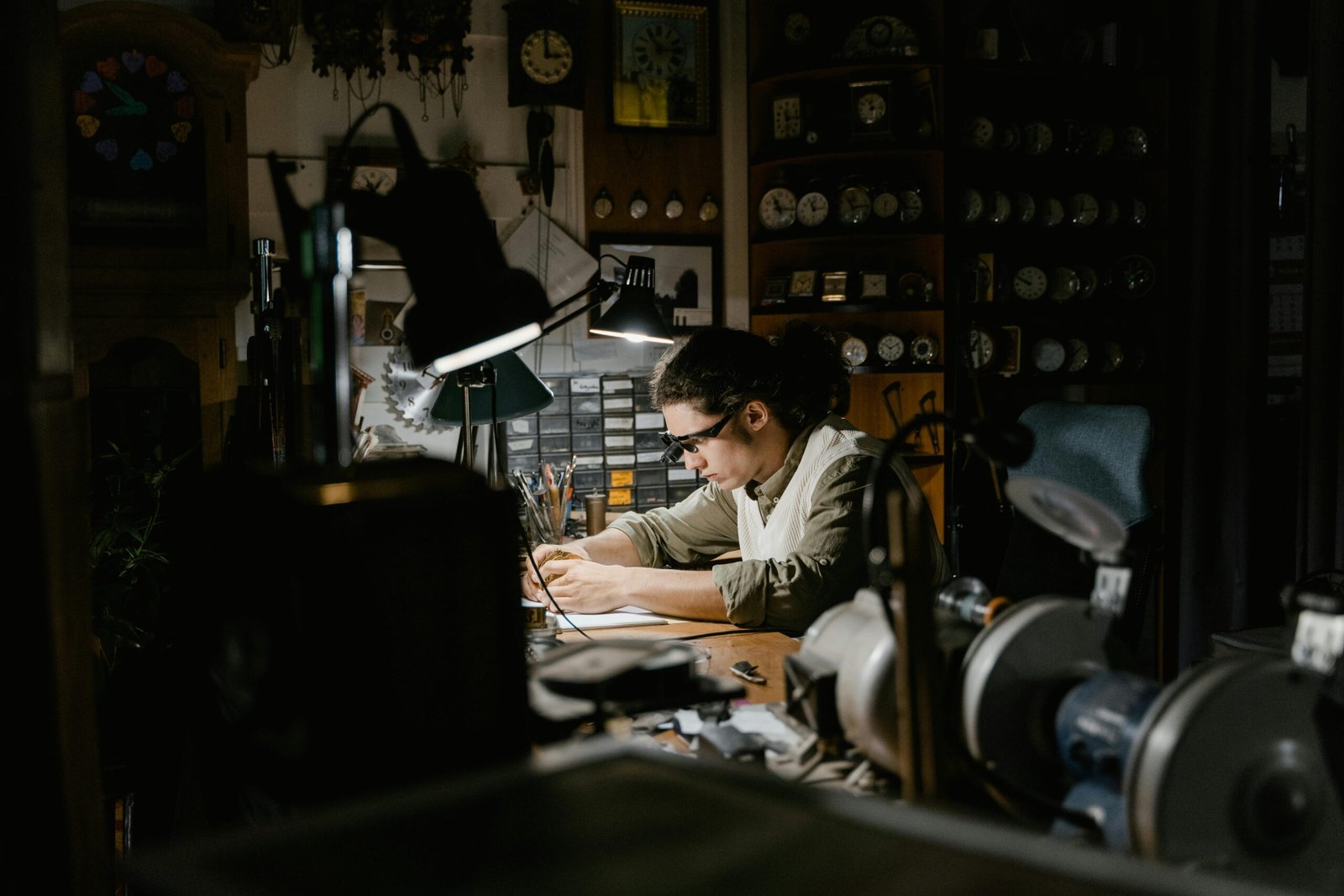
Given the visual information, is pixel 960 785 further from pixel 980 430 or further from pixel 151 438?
pixel 151 438

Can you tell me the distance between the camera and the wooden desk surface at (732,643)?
1.76m

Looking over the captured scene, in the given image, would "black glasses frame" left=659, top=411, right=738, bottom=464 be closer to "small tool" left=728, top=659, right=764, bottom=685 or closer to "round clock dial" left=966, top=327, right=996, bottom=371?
"small tool" left=728, top=659, right=764, bottom=685

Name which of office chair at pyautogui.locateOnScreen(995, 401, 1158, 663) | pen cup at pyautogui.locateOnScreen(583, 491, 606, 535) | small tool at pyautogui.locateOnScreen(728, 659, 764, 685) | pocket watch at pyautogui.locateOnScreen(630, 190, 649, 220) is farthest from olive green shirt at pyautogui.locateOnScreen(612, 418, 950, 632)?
pocket watch at pyautogui.locateOnScreen(630, 190, 649, 220)

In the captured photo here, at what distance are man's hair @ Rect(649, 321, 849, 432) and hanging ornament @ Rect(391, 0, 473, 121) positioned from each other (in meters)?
1.51

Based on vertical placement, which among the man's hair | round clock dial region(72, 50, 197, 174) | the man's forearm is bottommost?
the man's forearm

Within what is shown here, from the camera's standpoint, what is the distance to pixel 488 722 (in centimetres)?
93

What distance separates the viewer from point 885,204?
148 inches

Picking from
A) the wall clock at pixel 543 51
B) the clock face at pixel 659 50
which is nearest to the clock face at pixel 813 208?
the clock face at pixel 659 50

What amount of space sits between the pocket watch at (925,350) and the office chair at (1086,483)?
584mm

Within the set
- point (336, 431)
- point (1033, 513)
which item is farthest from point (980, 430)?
point (336, 431)

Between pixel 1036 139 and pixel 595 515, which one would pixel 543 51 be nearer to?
pixel 595 515

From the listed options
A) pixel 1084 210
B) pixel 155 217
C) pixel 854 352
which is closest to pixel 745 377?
pixel 854 352

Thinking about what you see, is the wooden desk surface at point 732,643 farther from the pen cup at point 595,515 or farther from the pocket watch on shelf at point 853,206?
the pocket watch on shelf at point 853,206

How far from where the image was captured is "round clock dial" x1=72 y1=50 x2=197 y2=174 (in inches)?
111
